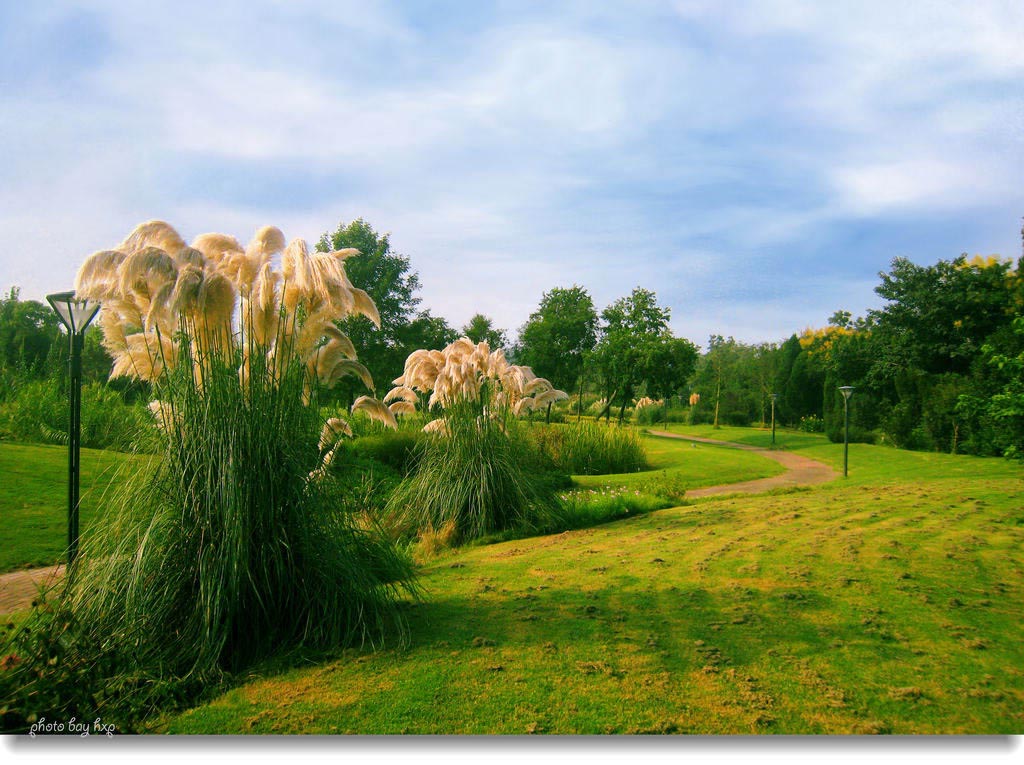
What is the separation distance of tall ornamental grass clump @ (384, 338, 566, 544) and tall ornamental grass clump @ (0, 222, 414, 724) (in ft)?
9.17

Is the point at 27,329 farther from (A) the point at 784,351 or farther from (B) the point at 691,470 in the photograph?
(A) the point at 784,351

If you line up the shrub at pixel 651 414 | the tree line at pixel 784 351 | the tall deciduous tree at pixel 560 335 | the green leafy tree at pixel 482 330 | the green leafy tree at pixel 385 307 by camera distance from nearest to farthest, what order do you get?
the tree line at pixel 784 351 → the green leafy tree at pixel 385 307 → the green leafy tree at pixel 482 330 → the tall deciduous tree at pixel 560 335 → the shrub at pixel 651 414

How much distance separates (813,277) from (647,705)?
4902mm

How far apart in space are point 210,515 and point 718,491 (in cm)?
1057

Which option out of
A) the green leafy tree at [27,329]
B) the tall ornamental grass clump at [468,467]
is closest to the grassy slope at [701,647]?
the tall ornamental grass clump at [468,467]

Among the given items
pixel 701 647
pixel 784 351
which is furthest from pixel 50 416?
pixel 784 351

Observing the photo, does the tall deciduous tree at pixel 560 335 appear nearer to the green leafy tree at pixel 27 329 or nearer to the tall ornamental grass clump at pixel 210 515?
the green leafy tree at pixel 27 329

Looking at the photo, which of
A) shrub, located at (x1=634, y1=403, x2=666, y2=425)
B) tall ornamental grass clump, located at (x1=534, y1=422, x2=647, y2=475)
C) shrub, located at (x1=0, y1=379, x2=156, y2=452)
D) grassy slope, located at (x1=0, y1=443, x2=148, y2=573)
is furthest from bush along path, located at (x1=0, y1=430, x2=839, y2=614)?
shrub, located at (x1=634, y1=403, x2=666, y2=425)

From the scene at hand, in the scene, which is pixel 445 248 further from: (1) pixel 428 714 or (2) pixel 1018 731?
(2) pixel 1018 731

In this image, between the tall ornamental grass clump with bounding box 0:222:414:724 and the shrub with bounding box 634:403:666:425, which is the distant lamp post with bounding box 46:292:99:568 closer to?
the tall ornamental grass clump with bounding box 0:222:414:724

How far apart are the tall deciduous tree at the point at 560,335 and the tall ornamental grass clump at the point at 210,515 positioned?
2876 centimetres

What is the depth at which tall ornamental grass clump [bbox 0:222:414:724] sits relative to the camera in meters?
2.97

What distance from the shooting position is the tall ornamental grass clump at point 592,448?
14.2 meters

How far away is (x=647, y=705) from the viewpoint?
2.55m
